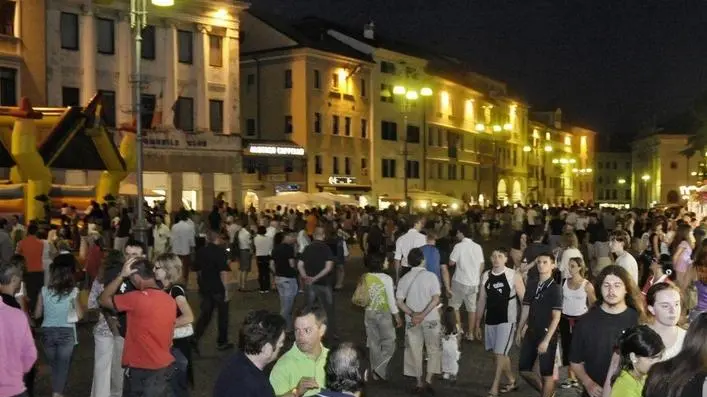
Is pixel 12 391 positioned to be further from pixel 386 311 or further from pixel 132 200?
pixel 132 200

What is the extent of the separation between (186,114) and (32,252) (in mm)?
30107

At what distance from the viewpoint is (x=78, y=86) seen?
128ft

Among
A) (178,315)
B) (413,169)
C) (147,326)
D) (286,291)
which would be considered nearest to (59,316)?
(178,315)

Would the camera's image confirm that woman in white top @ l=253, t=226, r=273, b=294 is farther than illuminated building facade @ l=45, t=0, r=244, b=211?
No

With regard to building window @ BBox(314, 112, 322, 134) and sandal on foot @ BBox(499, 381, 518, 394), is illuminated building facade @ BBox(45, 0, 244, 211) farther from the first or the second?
sandal on foot @ BBox(499, 381, 518, 394)

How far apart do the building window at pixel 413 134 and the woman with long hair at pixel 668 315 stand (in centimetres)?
5711

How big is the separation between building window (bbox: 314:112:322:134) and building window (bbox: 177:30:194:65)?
35.2 ft

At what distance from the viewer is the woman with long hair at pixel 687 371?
410cm

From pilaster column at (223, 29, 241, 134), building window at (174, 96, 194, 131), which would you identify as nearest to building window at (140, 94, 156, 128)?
building window at (174, 96, 194, 131)

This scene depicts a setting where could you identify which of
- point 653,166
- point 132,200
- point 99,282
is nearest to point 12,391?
point 99,282

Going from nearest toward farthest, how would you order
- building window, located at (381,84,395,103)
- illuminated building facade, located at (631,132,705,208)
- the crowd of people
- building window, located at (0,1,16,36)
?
1. the crowd of people
2. building window, located at (0,1,16,36)
3. building window, located at (381,84,395,103)
4. illuminated building facade, located at (631,132,705,208)

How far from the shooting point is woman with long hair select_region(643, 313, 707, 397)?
4.10m

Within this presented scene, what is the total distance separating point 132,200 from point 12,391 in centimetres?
3034

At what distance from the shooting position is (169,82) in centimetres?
4278
